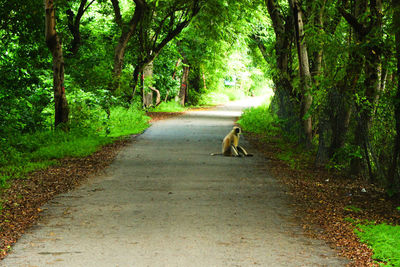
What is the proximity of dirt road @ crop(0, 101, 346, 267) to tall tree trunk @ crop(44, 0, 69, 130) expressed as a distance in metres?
5.76

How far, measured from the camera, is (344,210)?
25.8ft

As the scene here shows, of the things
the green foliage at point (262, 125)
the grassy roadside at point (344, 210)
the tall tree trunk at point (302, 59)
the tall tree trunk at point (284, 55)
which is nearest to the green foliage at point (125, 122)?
the green foliage at point (262, 125)

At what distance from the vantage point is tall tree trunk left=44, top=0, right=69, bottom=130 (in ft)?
51.1

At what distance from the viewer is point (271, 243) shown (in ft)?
19.9

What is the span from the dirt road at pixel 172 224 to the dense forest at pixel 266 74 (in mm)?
2241

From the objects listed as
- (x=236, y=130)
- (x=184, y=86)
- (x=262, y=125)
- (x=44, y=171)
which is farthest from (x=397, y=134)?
(x=184, y=86)

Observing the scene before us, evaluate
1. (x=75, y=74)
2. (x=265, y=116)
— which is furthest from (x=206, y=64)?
(x=75, y=74)

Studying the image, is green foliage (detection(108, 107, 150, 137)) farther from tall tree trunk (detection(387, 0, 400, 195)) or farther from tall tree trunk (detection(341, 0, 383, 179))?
tall tree trunk (detection(387, 0, 400, 195))

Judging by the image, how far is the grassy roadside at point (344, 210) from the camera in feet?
19.3

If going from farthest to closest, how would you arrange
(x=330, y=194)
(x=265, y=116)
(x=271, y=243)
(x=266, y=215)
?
(x=265, y=116), (x=330, y=194), (x=266, y=215), (x=271, y=243)

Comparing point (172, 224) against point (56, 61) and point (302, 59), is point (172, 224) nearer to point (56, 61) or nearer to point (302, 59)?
point (302, 59)

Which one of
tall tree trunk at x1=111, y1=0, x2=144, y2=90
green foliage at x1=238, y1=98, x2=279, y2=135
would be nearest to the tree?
tall tree trunk at x1=111, y1=0, x2=144, y2=90

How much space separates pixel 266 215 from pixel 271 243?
1.41 m

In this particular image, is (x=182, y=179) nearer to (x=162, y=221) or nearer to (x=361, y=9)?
(x=162, y=221)
